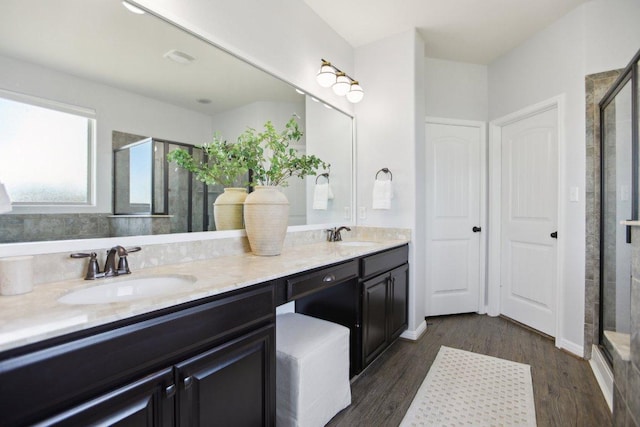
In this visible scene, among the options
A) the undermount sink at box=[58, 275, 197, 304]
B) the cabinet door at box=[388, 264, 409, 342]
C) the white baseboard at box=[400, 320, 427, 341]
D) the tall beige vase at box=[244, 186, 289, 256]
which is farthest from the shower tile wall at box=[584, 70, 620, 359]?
the undermount sink at box=[58, 275, 197, 304]

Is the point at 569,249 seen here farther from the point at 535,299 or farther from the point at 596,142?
the point at 596,142

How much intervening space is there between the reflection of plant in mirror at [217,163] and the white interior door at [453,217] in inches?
80.7

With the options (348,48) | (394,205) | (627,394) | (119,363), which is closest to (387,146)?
(394,205)

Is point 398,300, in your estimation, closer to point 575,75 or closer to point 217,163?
point 217,163

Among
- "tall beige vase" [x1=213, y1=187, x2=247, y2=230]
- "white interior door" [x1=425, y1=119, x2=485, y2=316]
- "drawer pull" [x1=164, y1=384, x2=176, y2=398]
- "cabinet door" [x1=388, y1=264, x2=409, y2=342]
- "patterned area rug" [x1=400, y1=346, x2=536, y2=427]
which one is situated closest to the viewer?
"drawer pull" [x1=164, y1=384, x2=176, y2=398]

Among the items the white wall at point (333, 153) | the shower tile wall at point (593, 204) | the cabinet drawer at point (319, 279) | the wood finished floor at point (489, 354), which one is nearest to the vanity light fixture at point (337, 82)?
the white wall at point (333, 153)

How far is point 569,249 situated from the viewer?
2.41 meters

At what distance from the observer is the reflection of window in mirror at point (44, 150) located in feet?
3.41

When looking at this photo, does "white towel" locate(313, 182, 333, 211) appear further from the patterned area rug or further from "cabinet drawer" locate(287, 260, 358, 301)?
the patterned area rug

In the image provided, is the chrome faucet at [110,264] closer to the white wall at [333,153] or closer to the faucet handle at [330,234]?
the white wall at [333,153]

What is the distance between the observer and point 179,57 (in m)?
1.54

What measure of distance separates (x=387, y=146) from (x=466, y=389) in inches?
75.9

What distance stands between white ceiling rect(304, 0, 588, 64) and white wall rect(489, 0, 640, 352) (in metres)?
0.17

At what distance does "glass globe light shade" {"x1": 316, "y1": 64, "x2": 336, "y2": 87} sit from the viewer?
2.37 m
